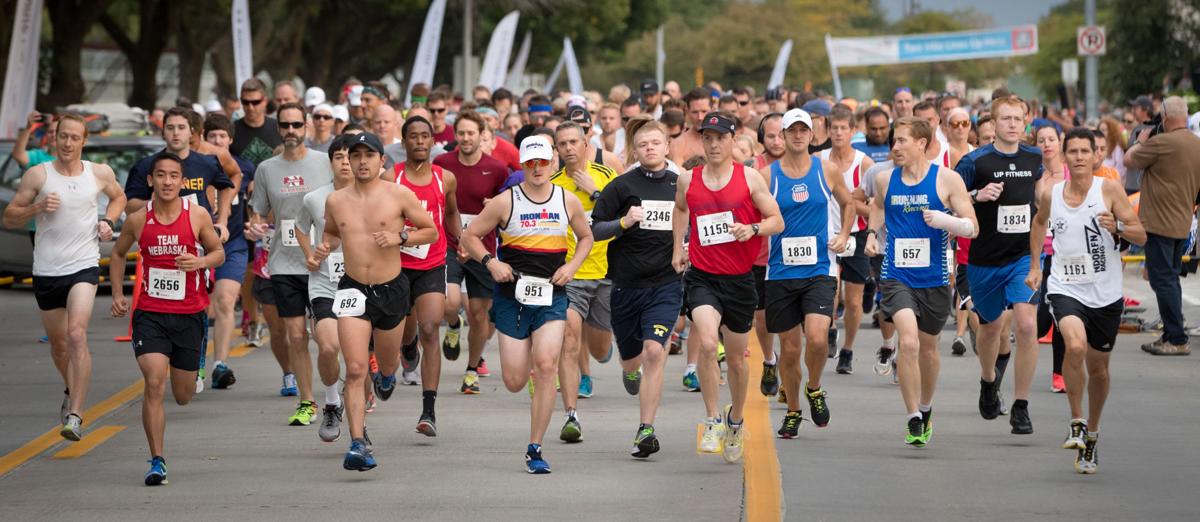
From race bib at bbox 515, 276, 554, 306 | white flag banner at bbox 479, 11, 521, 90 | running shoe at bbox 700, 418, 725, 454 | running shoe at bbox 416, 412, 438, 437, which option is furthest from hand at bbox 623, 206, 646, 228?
white flag banner at bbox 479, 11, 521, 90

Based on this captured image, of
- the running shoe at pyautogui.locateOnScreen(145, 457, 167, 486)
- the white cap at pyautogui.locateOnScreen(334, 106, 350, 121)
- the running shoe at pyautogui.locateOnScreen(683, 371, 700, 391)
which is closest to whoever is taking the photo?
the running shoe at pyautogui.locateOnScreen(145, 457, 167, 486)

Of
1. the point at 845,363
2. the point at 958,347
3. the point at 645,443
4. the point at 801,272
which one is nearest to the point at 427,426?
the point at 645,443

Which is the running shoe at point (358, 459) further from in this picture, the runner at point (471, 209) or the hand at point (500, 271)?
the runner at point (471, 209)

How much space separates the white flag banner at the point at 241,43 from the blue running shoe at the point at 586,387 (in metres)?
15.3

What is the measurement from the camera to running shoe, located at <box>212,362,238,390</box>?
1300 cm

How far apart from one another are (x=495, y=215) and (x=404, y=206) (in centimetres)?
49

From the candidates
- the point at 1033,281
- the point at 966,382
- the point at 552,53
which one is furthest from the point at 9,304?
the point at 552,53

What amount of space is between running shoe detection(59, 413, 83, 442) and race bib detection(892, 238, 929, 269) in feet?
15.3

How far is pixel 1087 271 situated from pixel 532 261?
2.93 metres

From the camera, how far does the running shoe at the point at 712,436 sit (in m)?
9.71

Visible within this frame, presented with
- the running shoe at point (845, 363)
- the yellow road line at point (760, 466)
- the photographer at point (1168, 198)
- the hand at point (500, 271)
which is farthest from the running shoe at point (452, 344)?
the photographer at point (1168, 198)

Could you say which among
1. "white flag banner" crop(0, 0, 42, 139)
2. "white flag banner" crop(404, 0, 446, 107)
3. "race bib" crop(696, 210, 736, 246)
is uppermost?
"white flag banner" crop(404, 0, 446, 107)

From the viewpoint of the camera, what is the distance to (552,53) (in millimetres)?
62688

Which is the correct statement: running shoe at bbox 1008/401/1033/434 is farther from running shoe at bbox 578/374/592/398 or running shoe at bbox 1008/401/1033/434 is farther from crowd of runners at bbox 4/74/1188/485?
running shoe at bbox 578/374/592/398
